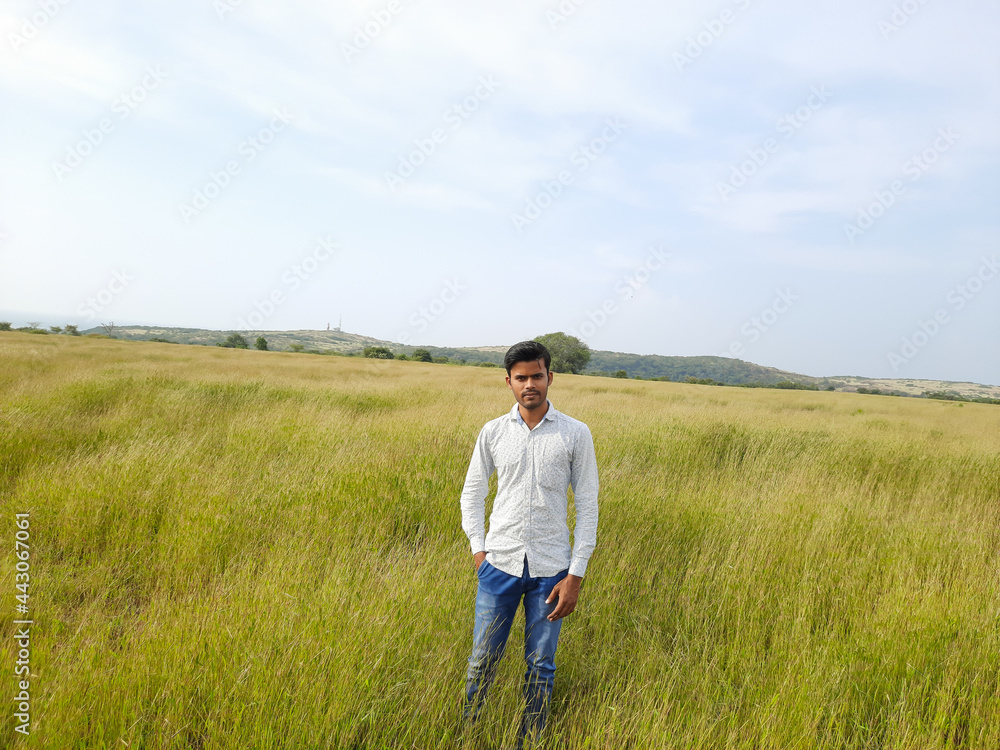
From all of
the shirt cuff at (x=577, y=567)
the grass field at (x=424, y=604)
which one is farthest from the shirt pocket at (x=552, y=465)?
the grass field at (x=424, y=604)

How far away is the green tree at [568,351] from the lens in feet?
280

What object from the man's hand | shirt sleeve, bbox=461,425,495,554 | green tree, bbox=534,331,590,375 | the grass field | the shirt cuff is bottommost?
the grass field

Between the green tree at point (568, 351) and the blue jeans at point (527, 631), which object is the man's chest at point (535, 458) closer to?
the blue jeans at point (527, 631)

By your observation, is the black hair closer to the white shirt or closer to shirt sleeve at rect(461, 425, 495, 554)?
the white shirt

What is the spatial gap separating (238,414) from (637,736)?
10.3 m

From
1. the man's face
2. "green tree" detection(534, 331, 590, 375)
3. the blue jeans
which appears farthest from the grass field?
"green tree" detection(534, 331, 590, 375)

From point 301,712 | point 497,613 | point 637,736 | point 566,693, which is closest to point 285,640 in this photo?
point 301,712

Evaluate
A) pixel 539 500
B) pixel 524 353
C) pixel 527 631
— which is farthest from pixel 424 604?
pixel 524 353

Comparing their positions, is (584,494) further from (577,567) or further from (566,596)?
(566,596)

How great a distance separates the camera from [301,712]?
223 cm

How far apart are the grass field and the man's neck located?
146 cm

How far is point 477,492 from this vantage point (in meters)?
2.71

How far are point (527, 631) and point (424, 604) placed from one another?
3.31ft

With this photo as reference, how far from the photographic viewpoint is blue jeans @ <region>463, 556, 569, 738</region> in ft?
8.10
